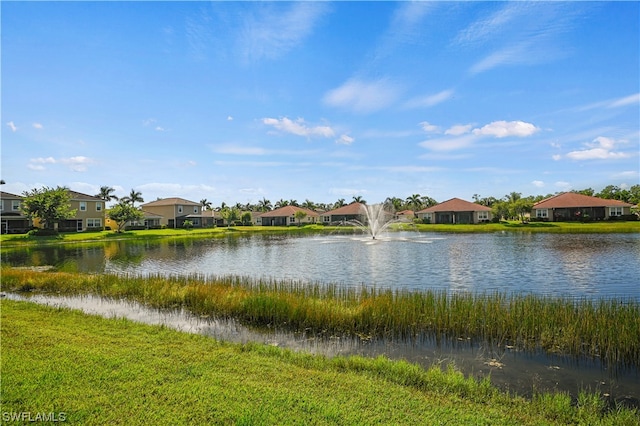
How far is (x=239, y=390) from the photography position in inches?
229

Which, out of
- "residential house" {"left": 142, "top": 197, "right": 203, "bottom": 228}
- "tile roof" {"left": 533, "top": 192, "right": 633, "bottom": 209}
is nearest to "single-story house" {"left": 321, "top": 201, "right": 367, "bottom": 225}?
"residential house" {"left": 142, "top": 197, "right": 203, "bottom": 228}

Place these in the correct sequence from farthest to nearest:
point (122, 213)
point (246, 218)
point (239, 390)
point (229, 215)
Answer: point (246, 218) < point (229, 215) < point (122, 213) < point (239, 390)

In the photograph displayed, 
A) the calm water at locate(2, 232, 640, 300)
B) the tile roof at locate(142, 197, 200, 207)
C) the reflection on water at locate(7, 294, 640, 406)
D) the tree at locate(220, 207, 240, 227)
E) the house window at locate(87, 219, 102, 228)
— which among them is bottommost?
the reflection on water at locate(7, 294, 640, 406)

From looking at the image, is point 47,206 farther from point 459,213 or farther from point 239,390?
point 459,213

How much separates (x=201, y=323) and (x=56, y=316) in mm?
3899

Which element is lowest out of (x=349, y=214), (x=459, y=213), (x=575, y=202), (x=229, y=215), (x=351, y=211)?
(x=459, y=213)

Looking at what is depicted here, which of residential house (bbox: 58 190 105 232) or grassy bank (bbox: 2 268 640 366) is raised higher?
residential house (bbox: 58 190 105 232)

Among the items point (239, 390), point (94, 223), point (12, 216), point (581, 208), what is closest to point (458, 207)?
point (581, 208)

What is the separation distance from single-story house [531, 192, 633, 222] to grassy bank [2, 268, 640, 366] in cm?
5890

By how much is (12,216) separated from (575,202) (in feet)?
274

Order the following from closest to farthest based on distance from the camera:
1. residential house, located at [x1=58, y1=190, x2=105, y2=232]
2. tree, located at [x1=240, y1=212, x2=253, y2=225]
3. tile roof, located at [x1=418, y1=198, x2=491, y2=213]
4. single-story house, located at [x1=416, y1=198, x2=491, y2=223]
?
residential house, located at [x1=58, y1=190, x2=105, y2=232]
tile roof, located at [x1=418, y1=198, x2=491, y2=213]
single-story house, located at [x1=416, y1=198, x2=491, y2=223]
tree, located at [x1=240, y1=212, x2=253, y2=225]

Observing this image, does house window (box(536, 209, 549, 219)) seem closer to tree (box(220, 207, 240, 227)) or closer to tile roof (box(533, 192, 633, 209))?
tile roof (box(533, 192, 633, 209))

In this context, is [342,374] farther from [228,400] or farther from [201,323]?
[201,323]

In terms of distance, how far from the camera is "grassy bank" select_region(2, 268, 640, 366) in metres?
8.91
